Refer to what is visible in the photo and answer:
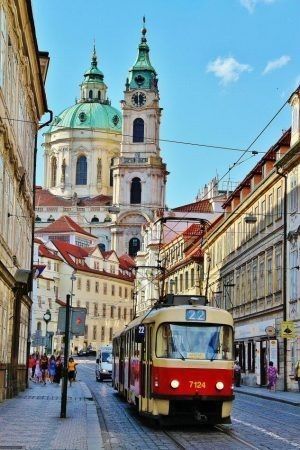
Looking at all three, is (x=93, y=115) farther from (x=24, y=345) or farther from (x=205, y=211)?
(x=24, y=345)

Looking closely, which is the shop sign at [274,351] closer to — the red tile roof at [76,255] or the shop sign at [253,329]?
the shop sign at [253,329]

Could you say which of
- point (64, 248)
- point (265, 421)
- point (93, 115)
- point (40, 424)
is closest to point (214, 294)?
point (265, 421)

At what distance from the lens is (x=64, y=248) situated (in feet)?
479

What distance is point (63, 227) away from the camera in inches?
6501

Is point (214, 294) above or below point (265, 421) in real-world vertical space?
above

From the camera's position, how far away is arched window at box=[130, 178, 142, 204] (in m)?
168

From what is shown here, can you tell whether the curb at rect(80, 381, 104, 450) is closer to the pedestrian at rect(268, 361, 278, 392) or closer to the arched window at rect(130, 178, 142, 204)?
the pedestrian at rect(268, 361, 278, 392)

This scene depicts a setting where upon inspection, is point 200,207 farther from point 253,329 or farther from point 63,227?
point 63,227

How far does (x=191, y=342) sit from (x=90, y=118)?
171213 mm

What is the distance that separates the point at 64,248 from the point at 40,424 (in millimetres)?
125084

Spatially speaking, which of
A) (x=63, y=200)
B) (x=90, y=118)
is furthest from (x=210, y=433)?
(x=90, y=118)

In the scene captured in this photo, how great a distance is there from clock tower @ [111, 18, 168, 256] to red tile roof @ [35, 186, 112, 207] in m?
12.3

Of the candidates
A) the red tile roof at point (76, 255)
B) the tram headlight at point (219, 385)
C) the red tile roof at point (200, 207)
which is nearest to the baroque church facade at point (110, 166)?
the red tile roof at point (76, 255)

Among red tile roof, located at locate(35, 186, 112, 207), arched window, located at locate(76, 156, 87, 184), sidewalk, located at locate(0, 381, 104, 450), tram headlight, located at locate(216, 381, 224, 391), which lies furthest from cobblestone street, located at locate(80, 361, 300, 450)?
arched window, located at locate(76, 156, 87, 184)
